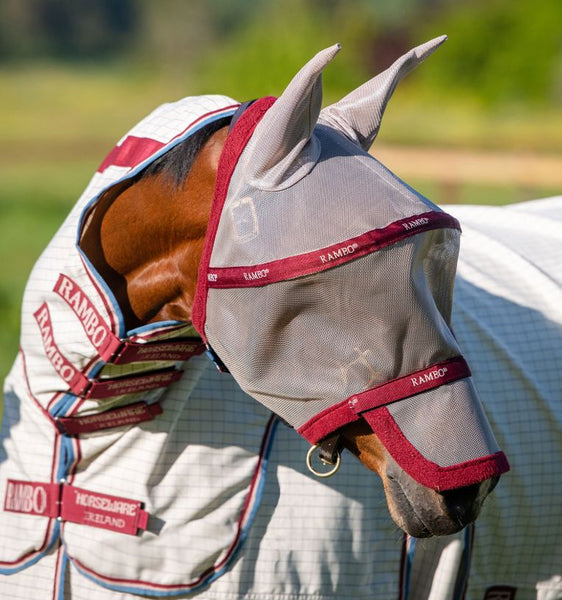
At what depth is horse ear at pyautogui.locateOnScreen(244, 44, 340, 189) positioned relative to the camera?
1.31 m

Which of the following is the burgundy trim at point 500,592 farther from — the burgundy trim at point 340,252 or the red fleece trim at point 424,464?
the burgundy trim at point 340,252

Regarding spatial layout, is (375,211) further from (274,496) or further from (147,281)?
(274,496)

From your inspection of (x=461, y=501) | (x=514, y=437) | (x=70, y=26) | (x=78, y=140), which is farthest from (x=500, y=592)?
(x=70, y=26)

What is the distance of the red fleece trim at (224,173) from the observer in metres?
1.43

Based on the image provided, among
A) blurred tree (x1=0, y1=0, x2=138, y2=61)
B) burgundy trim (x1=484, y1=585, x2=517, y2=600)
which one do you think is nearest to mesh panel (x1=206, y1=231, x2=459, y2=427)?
burgundy trim (x1=484, y1=585, x2=517, y2=600)

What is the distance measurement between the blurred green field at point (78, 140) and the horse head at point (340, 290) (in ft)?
10.3

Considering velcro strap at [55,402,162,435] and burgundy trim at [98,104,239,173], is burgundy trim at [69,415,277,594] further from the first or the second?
burgundy trim at [98,104,239,173]

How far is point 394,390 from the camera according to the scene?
1425 millimetres

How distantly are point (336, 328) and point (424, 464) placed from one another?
248 mm

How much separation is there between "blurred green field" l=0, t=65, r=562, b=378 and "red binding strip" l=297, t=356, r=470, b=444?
320 centimetres

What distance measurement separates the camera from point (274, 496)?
1.84 m

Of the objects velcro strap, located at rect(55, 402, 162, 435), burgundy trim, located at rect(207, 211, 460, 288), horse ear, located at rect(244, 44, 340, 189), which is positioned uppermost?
horse ear, located at rect(244, 44, 340, 189)

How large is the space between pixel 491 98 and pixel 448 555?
18.3 m

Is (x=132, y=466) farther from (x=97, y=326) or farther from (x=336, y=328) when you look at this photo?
(x=336, y=328)
